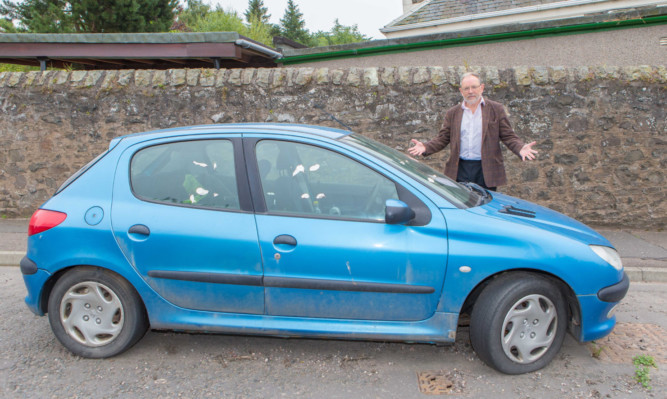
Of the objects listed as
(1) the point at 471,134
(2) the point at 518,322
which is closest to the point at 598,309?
(2) the point at 518,322

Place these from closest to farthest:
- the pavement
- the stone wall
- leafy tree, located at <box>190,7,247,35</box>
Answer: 1. the pavement
2. the stone wall
3. leafy tree, located at <box>190,7,247,35</box>

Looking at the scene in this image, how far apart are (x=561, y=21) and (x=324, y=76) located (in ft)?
17.6

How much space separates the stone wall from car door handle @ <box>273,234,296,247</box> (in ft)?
13.3

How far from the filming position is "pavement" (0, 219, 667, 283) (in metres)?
5.53

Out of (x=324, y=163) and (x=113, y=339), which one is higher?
(x=324, y=163)

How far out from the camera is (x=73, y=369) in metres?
3.52

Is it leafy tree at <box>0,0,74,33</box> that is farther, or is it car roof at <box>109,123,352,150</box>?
leafy tree at <box>0,0,74,33</box>

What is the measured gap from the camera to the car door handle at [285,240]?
10.8 feet

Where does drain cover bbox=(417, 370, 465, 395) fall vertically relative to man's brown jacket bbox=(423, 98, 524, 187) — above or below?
below

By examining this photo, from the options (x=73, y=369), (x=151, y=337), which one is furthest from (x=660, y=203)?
(x=73, y=369)

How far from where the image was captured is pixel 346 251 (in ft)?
10.6

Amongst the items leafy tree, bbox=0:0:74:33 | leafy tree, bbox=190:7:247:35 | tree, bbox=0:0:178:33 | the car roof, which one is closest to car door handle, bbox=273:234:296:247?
the car roof

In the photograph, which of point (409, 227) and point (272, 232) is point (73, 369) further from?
point (409, 227)

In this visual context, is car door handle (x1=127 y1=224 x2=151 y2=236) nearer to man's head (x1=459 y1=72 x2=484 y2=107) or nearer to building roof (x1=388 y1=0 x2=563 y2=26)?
man's head (x1=459 y1=72 x2=484 y2=107)
